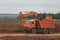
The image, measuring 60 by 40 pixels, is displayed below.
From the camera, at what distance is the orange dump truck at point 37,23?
109ft

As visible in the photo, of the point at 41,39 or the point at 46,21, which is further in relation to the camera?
the point at 46,21

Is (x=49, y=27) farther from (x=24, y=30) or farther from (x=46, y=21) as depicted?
(x=24, y=30)

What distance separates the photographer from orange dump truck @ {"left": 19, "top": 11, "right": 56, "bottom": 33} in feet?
109

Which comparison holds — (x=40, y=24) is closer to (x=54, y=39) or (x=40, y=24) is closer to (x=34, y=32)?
(x=34, y=32)

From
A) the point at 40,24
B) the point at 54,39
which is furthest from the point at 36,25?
the point at 54,39

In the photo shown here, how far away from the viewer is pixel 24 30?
34.4m

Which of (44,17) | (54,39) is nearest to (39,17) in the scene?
(44,17)

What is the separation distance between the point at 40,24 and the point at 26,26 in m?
1.75

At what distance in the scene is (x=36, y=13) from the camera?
33938 millimetres

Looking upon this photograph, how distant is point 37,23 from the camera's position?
33.5 m

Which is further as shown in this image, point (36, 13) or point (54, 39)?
point (36, 13)

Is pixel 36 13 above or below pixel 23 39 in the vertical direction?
above

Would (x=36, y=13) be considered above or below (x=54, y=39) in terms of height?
above

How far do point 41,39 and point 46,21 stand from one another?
21.3 ft
